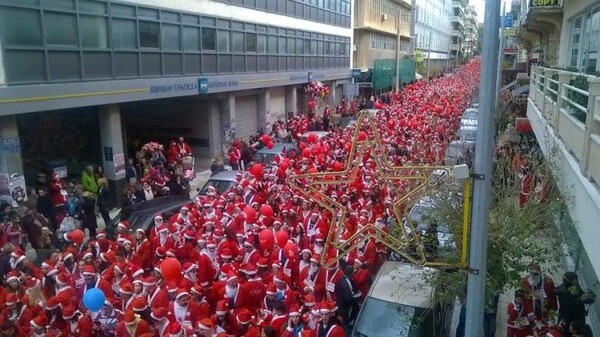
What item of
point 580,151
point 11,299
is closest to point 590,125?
point 580,151

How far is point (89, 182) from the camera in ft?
43.9

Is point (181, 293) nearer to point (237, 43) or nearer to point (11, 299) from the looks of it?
point (11, 299)

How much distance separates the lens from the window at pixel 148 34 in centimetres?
1614

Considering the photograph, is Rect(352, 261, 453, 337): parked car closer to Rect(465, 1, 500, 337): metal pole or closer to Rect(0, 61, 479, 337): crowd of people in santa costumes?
Rect(0, 61, 479, 337): crowd of people in santa costumes

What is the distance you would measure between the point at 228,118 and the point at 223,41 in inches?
121

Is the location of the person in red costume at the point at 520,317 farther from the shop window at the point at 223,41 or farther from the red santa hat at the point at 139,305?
the shop window at the point at 223,41

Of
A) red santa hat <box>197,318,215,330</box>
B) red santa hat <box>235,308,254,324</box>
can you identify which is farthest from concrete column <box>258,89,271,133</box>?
red santa hat <box>197,318,215,330</box>

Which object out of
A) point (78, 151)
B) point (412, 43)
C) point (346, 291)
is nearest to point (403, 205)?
point (346, 291)


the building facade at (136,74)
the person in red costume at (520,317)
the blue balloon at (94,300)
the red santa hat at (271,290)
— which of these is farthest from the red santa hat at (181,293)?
the building facade at (136,74)

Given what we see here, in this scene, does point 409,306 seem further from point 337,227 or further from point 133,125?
point 133,125

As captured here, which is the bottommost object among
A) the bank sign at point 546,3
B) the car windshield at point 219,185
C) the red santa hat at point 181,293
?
the car windshield at point 219,185

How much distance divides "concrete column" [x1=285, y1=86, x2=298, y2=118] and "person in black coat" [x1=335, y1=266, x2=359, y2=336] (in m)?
22.3

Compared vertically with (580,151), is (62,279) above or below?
below

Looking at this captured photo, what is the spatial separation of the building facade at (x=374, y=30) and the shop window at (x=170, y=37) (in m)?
23.6
